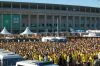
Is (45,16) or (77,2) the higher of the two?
(77,2)

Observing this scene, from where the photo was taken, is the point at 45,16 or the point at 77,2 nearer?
the point at 45,16

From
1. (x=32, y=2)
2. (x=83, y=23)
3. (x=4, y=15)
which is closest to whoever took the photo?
(x=4, y=15)

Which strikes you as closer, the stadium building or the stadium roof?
the stadium building

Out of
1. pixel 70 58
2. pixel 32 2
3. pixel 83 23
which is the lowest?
pixel 83 23

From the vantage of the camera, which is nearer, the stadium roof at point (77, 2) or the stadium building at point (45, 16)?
the stadium building at point (45, 16)

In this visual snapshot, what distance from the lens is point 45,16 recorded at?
93375 mm

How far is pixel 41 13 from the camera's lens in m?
91.2

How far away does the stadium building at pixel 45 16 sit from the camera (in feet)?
281

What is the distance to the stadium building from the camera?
281ft

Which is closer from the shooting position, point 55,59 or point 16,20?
point 55,59

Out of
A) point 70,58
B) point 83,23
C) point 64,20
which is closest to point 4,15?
point 64,20

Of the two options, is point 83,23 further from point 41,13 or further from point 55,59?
point 55,59

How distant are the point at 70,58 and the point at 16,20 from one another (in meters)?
65.6

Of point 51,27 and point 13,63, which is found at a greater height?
point 13,63
